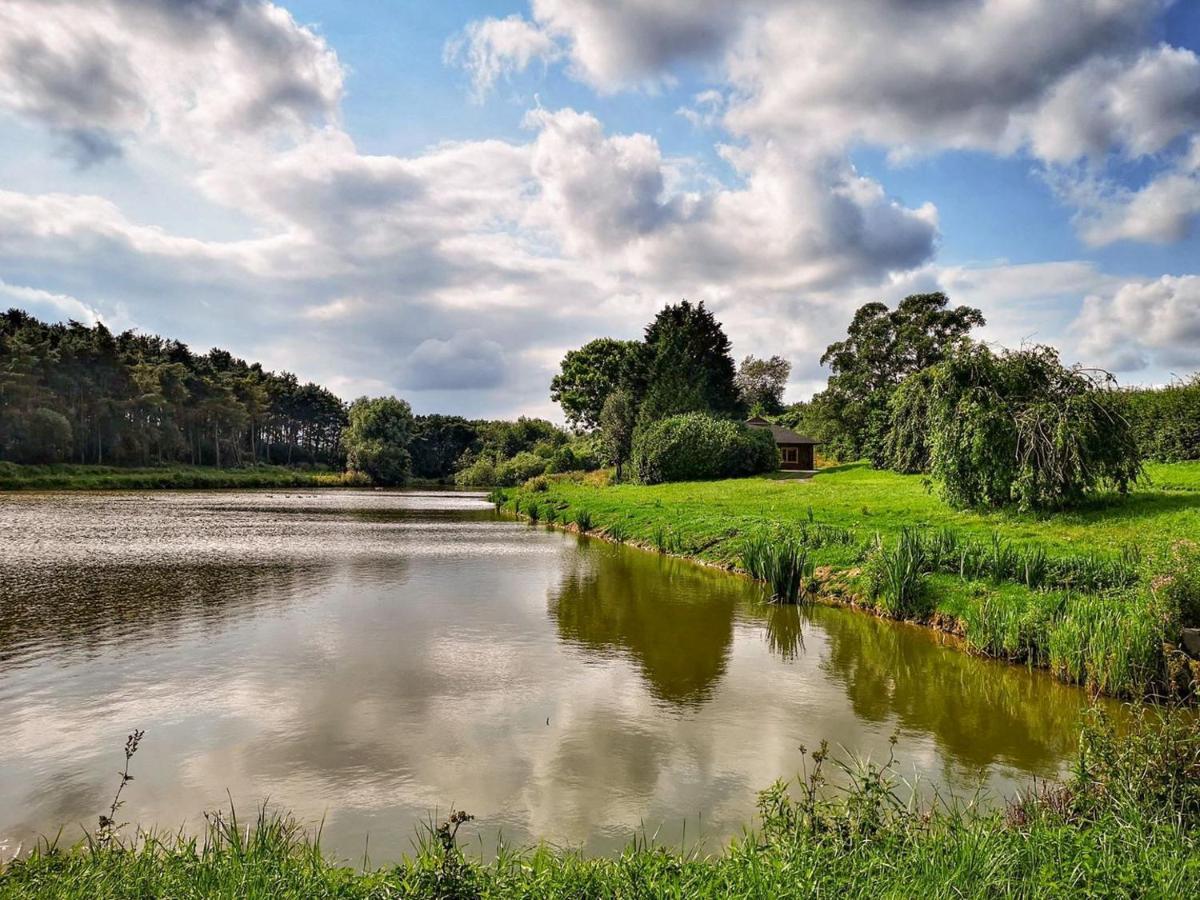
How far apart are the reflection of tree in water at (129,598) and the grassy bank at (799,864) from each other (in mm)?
8142

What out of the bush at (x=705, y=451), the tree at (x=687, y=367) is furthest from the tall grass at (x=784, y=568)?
the tree at (x=687, y=367)

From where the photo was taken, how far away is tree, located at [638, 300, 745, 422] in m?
54.4

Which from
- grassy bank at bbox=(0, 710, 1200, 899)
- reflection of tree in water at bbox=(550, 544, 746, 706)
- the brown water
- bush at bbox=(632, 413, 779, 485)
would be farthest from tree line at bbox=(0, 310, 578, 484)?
grassy bank at bbox=(0, 710, 1200, 899)

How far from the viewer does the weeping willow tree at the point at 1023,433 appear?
18.5m

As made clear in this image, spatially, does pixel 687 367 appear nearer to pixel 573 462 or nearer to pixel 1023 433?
pixel 573 462

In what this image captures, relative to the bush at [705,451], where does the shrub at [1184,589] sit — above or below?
below

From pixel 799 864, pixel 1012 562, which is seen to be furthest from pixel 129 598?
pixel 1012 562

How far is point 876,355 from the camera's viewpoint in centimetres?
5612

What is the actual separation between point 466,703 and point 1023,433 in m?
16.7

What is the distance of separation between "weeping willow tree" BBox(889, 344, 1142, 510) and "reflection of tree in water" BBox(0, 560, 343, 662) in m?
17.8

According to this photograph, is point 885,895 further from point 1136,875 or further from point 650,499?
point 650,499

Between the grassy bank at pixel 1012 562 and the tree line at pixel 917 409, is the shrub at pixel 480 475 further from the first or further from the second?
the grassy bank at pixel 1012 562

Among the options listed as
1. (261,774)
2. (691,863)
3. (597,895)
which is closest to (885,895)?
(691,863)

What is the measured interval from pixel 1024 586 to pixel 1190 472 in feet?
59.7
